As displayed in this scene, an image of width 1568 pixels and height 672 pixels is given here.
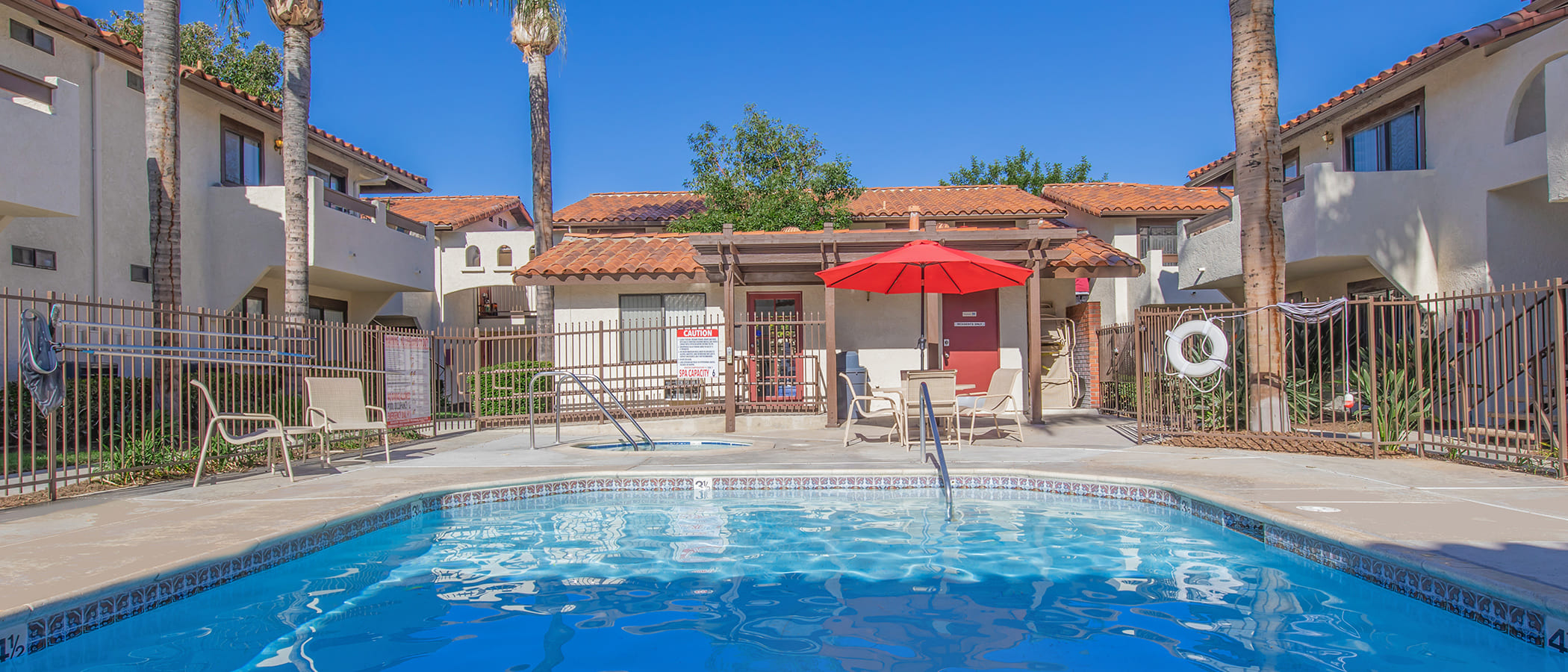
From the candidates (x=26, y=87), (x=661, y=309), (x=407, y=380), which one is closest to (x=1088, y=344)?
(x=661, y=309)

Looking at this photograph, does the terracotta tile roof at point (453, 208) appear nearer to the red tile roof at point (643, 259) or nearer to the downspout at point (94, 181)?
the red tile roof at point (643, 259)

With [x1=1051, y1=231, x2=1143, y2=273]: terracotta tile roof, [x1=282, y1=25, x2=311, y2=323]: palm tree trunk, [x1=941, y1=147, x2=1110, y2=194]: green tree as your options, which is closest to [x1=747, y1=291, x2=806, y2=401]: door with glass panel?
[x1=1051, y1=231, x2=1143, y2=273]: terracotta tile roof

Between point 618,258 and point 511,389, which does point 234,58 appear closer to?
point 618,258

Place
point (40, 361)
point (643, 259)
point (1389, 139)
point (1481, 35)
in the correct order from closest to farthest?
point (40, 361) < point (1481, 35) < point (1389, 139) < point (643, 259)

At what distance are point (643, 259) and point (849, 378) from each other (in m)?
4.26

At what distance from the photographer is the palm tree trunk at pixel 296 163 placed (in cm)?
1173

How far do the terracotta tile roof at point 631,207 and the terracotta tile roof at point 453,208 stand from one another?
281 centimetres

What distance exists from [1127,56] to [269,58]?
23.3 metres

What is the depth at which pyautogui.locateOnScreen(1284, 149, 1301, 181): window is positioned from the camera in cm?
1550

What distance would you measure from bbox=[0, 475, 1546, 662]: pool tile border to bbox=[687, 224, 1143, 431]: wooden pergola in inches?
181

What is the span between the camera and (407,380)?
35.0 feet

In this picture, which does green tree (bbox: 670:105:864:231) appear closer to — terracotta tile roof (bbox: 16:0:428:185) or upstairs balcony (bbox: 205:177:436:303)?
upstairs balcony (bbox: 205:177:436:303)

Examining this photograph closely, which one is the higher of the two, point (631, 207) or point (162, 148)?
point (631, 207)

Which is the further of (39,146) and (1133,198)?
(1133,198)
